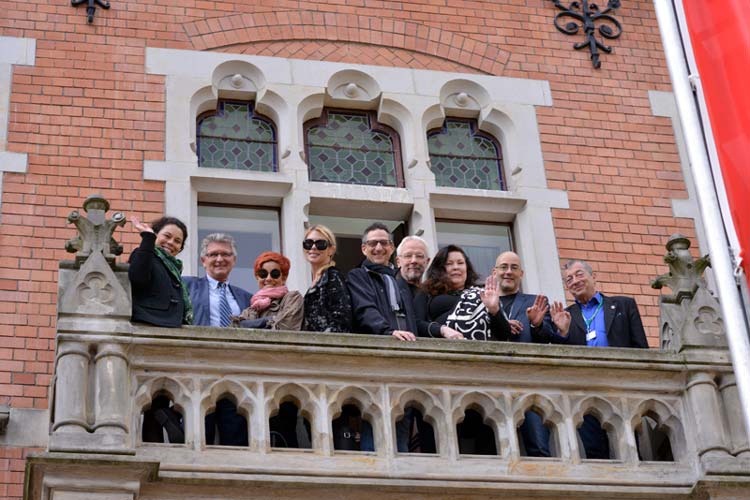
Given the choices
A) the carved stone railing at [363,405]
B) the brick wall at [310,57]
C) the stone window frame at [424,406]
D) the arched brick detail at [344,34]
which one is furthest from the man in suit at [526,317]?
the arched brick detail at [344,34]

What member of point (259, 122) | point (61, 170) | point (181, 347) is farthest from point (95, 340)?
point (259, 122)

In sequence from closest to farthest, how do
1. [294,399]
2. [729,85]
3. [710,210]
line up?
1. [710,210]
2. [729,85]
3. [294,399]

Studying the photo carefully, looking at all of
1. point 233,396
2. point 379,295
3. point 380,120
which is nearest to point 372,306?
point 379,295

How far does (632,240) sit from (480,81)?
180cm

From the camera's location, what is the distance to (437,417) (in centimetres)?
1027

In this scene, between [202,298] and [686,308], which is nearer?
[686,308]

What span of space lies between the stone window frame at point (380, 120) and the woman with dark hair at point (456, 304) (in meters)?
2.06

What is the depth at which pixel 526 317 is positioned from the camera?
11047 millimetres

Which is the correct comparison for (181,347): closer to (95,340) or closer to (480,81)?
(95,340)

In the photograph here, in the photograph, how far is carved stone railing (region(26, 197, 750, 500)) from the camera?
959 centimetres

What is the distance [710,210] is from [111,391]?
3346 millimetres

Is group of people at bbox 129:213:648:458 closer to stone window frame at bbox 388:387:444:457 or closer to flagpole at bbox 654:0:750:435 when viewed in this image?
stone window frame at bbox 388:387:444:457

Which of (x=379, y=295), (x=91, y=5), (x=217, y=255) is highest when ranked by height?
(x=91, y=5)

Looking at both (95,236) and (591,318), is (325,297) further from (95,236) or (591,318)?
(591,318)
